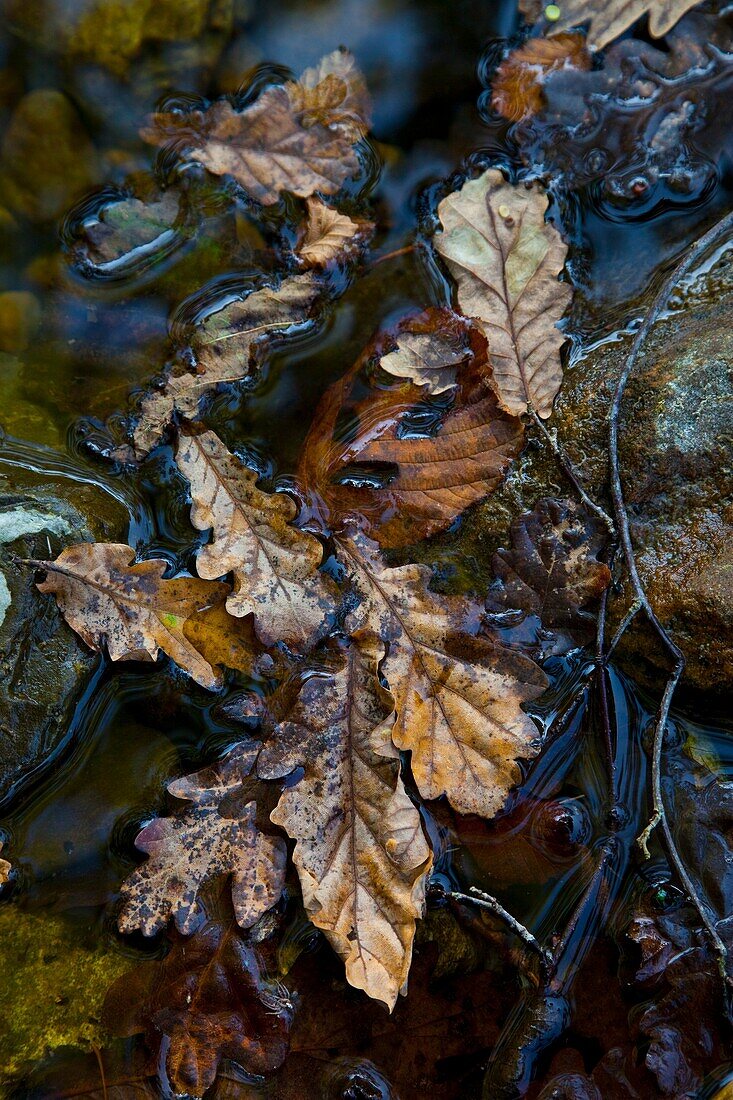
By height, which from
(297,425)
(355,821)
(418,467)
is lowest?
(355,821)

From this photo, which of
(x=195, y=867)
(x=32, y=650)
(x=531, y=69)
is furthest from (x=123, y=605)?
(x=531, y=69)

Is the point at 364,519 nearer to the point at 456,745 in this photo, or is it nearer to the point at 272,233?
the point at 456,745

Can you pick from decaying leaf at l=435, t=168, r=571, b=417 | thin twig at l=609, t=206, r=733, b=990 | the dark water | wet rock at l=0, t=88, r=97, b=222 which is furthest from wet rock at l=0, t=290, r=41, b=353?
thin twig at l=609, t=206, r=733, b=990

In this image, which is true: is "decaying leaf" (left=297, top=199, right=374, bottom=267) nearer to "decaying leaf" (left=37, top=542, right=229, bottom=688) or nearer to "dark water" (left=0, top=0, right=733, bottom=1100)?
"dark water" (left=0, top=0, right=733, bottom=1100)

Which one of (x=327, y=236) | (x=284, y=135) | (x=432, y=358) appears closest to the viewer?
(x=432, y=358)

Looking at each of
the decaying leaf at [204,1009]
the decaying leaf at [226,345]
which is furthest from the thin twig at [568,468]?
the decaying leaf at [204,1009]

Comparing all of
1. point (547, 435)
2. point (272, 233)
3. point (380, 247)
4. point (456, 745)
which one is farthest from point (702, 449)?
point (272, 233)

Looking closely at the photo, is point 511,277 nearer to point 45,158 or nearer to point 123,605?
point 123,605
